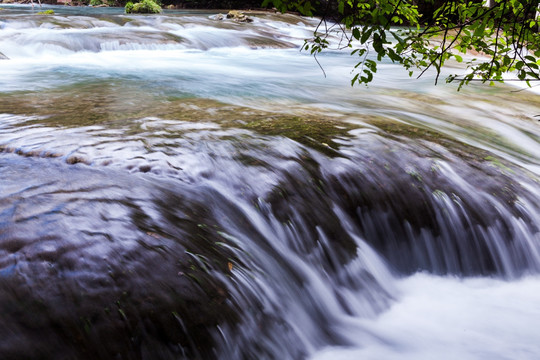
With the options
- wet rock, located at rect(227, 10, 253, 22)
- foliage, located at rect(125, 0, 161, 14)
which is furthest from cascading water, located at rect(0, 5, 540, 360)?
foliage, located at rect(125, 0, 161, 14)

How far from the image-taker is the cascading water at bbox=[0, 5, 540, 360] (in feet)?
5.74

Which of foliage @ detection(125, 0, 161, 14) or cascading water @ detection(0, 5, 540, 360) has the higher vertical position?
cascading water @ detection(0, 5, 540, 360)

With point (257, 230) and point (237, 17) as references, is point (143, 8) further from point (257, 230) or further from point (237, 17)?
point (257, 230)

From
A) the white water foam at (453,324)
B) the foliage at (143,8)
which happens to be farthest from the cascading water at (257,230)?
the foliage at (143,8)

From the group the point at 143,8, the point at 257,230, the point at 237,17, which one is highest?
the point at 257,230

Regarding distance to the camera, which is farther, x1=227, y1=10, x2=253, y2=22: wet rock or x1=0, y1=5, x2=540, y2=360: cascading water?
x1=227, y1=10, x2=253, y2=22: wet rock

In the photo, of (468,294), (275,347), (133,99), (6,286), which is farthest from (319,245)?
(133,99)

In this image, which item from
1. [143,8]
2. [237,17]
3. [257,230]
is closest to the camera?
[257,230]

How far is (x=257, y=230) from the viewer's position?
2.58 m

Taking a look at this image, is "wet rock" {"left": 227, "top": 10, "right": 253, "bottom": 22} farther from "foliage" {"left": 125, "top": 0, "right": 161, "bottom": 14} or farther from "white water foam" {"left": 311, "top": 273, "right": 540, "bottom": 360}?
"white water foam" {"left": 311, "top": 273, "right": 540, "bottom": 360}

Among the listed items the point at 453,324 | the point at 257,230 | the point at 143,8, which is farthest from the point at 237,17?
the point at 453,324

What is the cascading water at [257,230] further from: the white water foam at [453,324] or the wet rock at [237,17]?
the wet rock at [237,17]

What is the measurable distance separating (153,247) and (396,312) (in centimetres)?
144

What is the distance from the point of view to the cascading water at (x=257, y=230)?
5.74 feet
